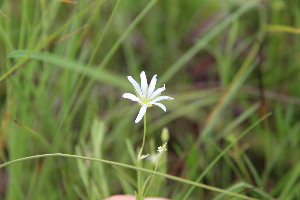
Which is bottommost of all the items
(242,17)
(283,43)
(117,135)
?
(117,135)

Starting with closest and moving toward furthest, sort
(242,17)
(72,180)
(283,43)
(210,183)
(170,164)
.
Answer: (72,180), (210,183), (170,164), (283,43), (242,17)

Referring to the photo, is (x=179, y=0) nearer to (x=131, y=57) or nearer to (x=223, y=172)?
(x=131, y=57)

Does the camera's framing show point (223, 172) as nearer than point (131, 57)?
Yes

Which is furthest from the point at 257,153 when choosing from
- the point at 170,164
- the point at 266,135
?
the point at 170,164

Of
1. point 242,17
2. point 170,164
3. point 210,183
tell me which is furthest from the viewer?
point 242,17

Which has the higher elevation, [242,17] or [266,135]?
[242,17]

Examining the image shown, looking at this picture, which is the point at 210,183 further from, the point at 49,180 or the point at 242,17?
the point at 242,17
